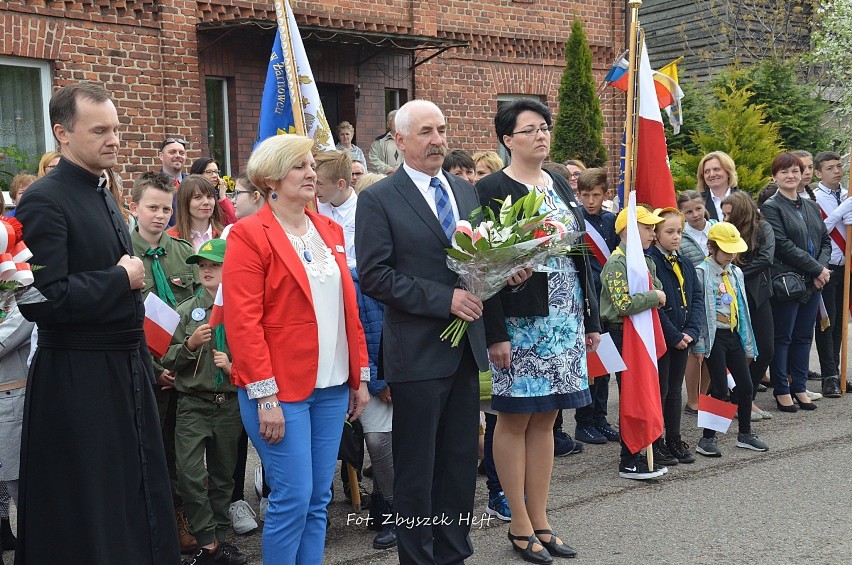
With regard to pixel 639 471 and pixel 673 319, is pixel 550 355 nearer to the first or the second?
pixel 639 471

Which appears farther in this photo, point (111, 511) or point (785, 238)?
point (785, 238)

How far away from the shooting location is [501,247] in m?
4.23

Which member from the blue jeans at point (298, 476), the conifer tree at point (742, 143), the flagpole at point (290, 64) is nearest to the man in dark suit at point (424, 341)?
the blue jeans at point (298, 476)

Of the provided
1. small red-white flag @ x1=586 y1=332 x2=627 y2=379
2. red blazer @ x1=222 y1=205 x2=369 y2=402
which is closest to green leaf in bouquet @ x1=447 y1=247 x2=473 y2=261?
red blazer @ x1=222 y1=205 x2=369 y2=402

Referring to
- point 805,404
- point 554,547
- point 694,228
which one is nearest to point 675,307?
point 694,228

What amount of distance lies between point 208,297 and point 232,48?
8017mm

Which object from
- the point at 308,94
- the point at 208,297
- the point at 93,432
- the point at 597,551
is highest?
the point at 308,94

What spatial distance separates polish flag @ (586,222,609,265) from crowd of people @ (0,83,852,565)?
97 centimetres

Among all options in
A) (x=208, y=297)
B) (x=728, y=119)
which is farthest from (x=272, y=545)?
A: (x=728, y=119)

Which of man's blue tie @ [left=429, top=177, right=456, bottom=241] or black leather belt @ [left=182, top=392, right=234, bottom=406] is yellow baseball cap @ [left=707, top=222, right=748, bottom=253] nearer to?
man's blue tie @ [left=429, top=177, right=456, bottom=241]

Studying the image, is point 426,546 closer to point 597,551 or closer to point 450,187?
point 597,551

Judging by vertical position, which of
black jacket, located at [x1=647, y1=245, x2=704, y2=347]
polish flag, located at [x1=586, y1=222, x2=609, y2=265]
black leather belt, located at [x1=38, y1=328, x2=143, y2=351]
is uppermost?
Answer: polish flag, located at [x1=586, y1=222, x2=609, y2=265]

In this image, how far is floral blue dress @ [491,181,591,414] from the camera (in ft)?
16.6

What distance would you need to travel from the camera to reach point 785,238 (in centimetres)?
871
